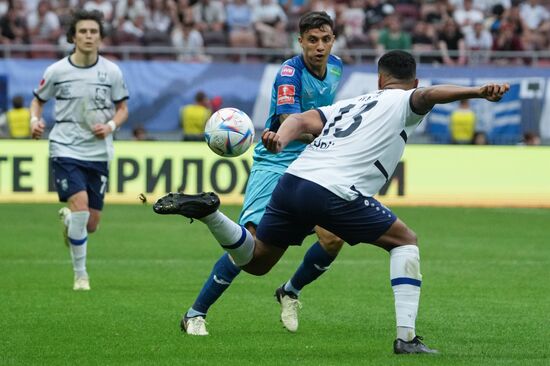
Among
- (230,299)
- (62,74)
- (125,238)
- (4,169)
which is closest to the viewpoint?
(230,299)

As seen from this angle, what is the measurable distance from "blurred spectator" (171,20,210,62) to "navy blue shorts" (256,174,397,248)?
19.9 metres

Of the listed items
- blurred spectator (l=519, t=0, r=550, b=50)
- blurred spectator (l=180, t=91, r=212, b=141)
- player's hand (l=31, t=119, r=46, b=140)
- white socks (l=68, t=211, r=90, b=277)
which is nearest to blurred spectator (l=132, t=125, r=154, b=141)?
blurred spectator (l=180, t=91, r=212, b=141)

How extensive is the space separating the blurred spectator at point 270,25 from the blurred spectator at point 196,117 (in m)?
2.53

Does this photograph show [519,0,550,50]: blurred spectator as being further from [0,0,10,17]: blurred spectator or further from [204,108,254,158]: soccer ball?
[204,108,254,158]: soccer ball

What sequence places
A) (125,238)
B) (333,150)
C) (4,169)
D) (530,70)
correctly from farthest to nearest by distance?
(530,70), (4,169), (125,238), (333,150)

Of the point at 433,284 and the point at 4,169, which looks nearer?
the point at 433,284

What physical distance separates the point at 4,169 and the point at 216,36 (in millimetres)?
7570

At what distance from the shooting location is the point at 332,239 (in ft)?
30.8

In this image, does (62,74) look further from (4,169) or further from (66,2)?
(66,2)

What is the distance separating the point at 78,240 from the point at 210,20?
17.5 metres

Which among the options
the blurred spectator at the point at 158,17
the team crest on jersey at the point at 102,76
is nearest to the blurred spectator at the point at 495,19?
the blurred spectator at the point at 158,17

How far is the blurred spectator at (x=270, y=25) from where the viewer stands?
92.7 ft

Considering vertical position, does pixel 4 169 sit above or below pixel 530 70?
below

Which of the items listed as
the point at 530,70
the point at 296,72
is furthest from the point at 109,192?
the point at 296,72
